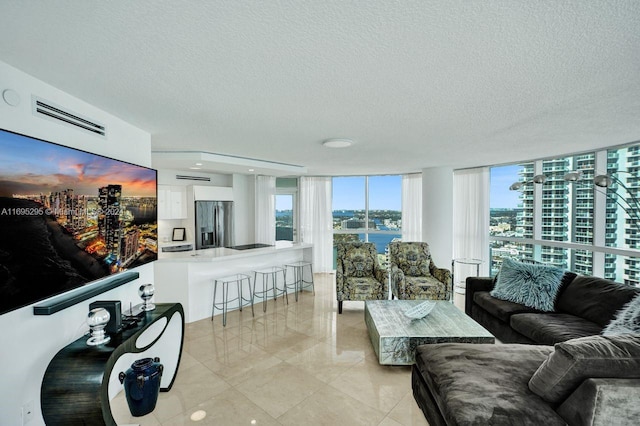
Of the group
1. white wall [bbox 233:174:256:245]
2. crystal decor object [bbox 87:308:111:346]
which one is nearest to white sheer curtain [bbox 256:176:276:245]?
white wall [bbox 233:174:256:245]

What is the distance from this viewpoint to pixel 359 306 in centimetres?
473

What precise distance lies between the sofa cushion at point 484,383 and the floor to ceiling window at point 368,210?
4.82 meters

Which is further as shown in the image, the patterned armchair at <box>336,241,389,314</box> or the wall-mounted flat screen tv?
the patterned armchair at <box>336,241,389,314</box>

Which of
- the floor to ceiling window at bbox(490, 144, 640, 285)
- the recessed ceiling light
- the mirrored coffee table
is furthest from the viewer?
the floor to ceiling window at bbox(490, 144, 640, 285)

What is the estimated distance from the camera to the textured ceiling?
122 cm

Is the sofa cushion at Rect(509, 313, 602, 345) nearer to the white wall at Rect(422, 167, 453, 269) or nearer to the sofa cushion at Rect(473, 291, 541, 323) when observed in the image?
the sofa cushion at Rect(473, 291, 541, 323)

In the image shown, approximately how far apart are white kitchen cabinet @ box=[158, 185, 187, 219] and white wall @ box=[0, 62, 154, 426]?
3239mm

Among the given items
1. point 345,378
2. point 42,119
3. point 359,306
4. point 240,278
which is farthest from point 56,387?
point 359,306

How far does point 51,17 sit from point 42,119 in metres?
0.95

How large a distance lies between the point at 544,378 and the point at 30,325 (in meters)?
3.01

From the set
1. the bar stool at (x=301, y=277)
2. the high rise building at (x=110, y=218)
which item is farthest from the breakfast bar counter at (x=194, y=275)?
the high rise building at (x=110, y=218)

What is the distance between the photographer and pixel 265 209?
6.64 m

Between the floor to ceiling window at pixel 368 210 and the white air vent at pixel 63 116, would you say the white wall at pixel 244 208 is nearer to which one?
the floor to ceiling window at pixel 368 210

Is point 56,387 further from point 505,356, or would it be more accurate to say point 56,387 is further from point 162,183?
point 162,183
